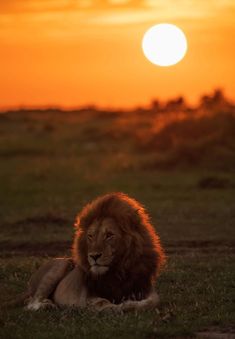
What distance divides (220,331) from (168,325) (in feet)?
1.38

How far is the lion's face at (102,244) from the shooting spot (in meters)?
8.52

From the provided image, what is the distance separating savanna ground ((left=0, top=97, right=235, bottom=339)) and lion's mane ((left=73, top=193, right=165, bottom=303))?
30 cm

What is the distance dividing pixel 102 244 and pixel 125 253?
8.8 inches

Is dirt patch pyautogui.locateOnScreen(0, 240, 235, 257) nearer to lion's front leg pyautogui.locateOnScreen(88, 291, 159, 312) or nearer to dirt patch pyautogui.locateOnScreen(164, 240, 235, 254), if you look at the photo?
dirt patch pyautogui.locateOnScreen(164, 240, 235, 254)

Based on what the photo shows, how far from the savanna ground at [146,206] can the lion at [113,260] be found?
0.61 feet

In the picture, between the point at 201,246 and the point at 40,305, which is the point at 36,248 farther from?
the point at 40,305

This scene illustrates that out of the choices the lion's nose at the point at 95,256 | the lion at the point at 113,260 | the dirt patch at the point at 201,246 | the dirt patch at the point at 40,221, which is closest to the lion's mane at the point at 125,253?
the lion at the point at 113,260

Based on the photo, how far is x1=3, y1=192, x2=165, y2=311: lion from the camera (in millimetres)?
8586

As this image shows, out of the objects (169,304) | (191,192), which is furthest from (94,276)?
(191,192)

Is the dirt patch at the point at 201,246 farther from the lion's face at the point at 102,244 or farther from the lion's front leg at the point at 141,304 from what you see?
the lion's face at the point at 102,244

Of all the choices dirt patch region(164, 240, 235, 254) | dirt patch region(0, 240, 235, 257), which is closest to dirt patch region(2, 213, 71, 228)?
dirt patch region(0, 240, 235, 257)

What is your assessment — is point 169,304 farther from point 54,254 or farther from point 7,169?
point 7,169

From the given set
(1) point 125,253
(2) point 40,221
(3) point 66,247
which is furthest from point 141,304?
(2) point 40,221

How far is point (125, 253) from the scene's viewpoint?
8633 mm
